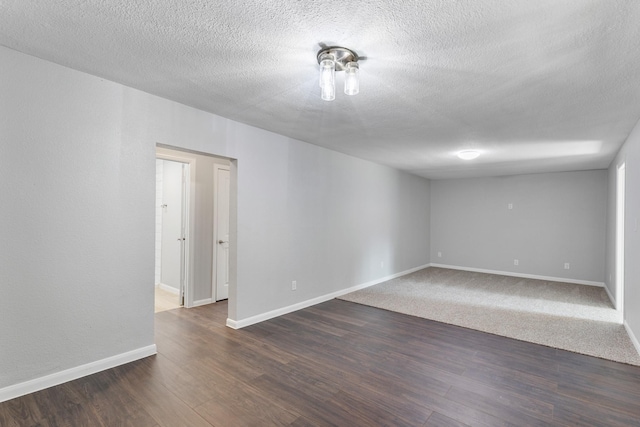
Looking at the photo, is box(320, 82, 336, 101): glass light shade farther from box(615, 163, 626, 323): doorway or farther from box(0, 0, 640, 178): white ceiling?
box(615, 163, 626, 323): doorway

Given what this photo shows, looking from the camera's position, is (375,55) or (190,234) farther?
(190,234)

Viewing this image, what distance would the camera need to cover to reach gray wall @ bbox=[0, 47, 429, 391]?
2.15 meters

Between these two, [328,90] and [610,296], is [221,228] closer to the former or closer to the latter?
[328,90]

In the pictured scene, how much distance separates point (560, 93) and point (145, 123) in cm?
348

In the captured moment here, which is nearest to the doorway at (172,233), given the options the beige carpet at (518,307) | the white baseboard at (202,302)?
the white baseboard at (202,302)

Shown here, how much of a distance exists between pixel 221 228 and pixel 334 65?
3.44 m

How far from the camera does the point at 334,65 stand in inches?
81.0

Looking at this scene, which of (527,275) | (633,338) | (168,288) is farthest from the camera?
(527,275)

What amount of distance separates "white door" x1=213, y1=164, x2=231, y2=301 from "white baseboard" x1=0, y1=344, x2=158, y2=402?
1931 mm

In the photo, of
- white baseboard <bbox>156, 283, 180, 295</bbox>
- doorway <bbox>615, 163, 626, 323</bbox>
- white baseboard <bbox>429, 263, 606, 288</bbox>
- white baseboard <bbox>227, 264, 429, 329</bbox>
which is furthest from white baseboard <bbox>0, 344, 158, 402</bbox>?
A: white baseboard <bbox>429, 263, 606, 288</bbox>

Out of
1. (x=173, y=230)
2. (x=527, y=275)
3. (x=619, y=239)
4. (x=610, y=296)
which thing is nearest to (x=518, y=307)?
(x=619, y=239)

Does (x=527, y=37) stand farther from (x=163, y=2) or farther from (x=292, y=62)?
(x=163, y=2)

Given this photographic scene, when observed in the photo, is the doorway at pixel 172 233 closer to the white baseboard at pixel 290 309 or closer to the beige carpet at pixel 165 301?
the beige carpet at pixel 165 301

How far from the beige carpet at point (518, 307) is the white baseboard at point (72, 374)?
2957 mm
